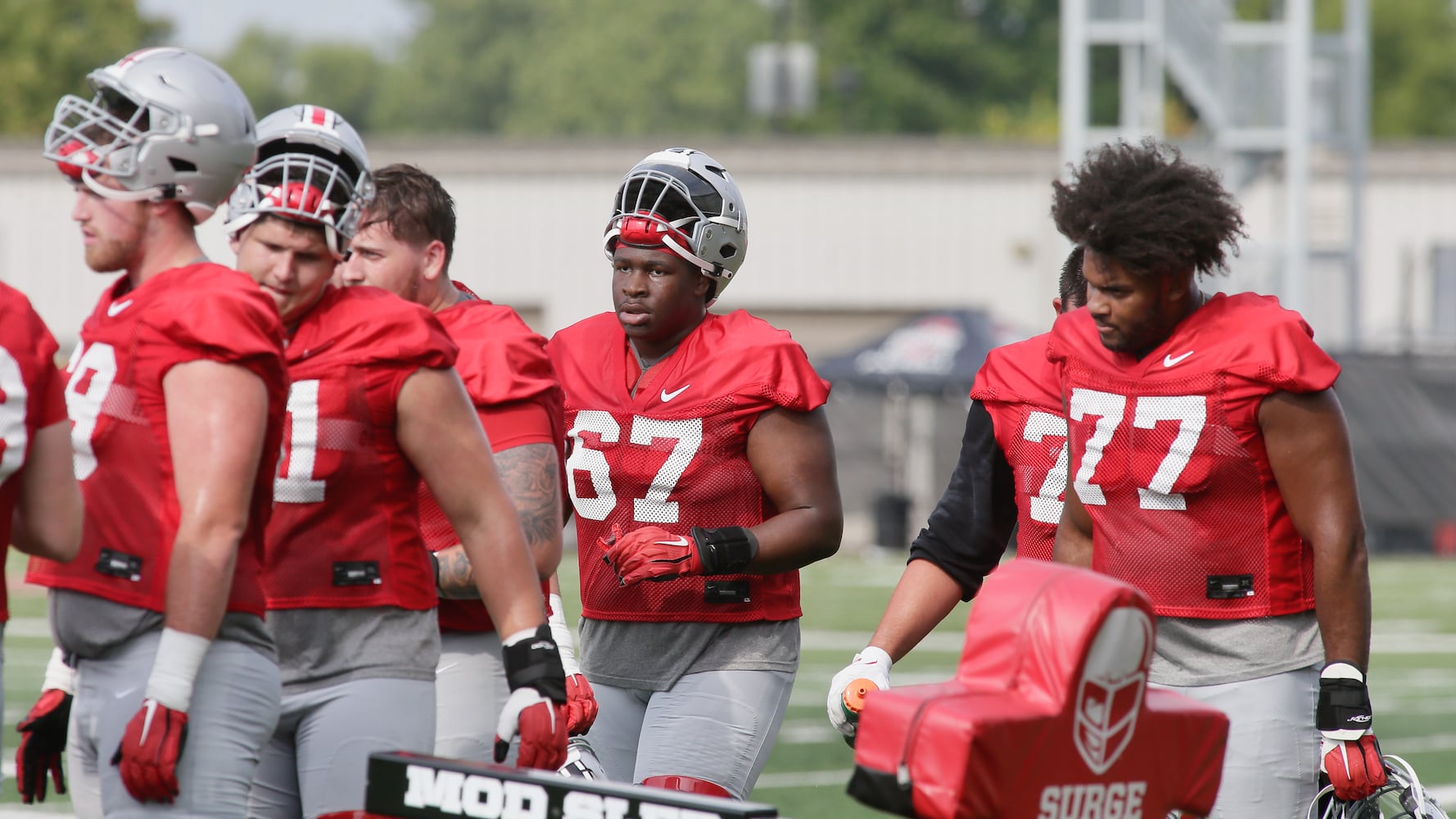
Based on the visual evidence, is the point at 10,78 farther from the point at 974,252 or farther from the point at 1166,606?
the point at 1166,606

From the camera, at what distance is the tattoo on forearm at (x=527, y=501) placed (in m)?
3.96

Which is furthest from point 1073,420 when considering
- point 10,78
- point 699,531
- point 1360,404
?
point 10,78

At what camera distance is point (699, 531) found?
13.9ft

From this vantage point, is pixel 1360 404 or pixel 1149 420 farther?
pixel 1360 404

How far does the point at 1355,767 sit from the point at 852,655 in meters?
7.67

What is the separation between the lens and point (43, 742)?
3.72 metres

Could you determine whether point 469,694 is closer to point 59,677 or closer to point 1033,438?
point 59,677

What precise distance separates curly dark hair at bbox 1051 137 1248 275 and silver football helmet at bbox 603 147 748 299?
35.3 inches

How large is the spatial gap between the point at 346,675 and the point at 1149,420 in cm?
173

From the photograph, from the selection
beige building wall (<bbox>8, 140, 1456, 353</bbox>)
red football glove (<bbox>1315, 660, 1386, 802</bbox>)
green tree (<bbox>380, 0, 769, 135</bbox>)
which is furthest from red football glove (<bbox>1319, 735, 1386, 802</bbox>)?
green tree (<bbox>380, 0, 769, 135</bbox>)

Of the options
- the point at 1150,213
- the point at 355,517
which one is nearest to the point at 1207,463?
the point at 1150,213

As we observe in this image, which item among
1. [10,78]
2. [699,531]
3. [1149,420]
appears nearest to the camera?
[1149,420]

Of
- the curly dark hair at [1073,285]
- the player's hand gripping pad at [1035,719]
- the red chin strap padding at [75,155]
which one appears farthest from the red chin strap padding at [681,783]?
the red chin strap padding at [75,155]

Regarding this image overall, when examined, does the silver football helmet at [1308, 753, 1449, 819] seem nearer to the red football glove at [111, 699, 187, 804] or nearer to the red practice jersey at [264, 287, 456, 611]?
the red practice jersey at [264, 287, 456, 611]
